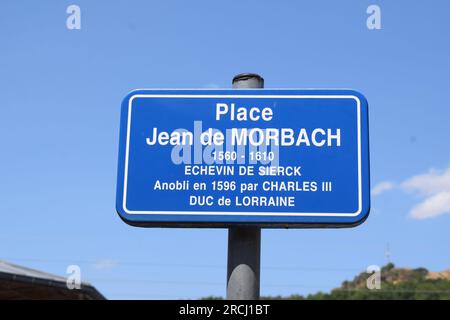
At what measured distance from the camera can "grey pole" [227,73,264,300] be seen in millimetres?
2639

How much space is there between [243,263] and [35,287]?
34.0ft

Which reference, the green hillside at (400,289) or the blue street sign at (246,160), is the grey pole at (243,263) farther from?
the green hillside at (400,289)

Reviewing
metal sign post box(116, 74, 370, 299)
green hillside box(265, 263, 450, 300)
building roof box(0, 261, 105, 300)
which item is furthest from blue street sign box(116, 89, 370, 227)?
green hillside box(265, 263, 450, 300)

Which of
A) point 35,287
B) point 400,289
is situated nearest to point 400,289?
point 400,289

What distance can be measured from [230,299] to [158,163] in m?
0.79

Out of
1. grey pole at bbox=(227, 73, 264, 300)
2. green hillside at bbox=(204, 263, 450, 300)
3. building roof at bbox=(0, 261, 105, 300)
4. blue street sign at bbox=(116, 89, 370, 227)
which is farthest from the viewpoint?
green hillside at bbox=(204, 263, 450, 300)

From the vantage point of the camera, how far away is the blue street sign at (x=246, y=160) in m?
2.74

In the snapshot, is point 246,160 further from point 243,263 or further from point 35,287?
point 35,287

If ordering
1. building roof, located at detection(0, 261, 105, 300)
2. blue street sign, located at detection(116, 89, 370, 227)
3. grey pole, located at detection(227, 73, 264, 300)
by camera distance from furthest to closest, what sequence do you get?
building roof, located at detection(0, 261, 105, 300)
blue street sign, located at detection(116, 89, 370, 227)
grey pole, located at detection(227, 73, 264, 300)

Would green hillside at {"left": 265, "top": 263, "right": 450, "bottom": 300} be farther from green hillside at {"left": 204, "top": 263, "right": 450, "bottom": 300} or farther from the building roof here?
the building roof

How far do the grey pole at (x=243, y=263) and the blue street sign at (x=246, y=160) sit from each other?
86 millimetres

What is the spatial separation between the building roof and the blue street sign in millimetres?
8798
